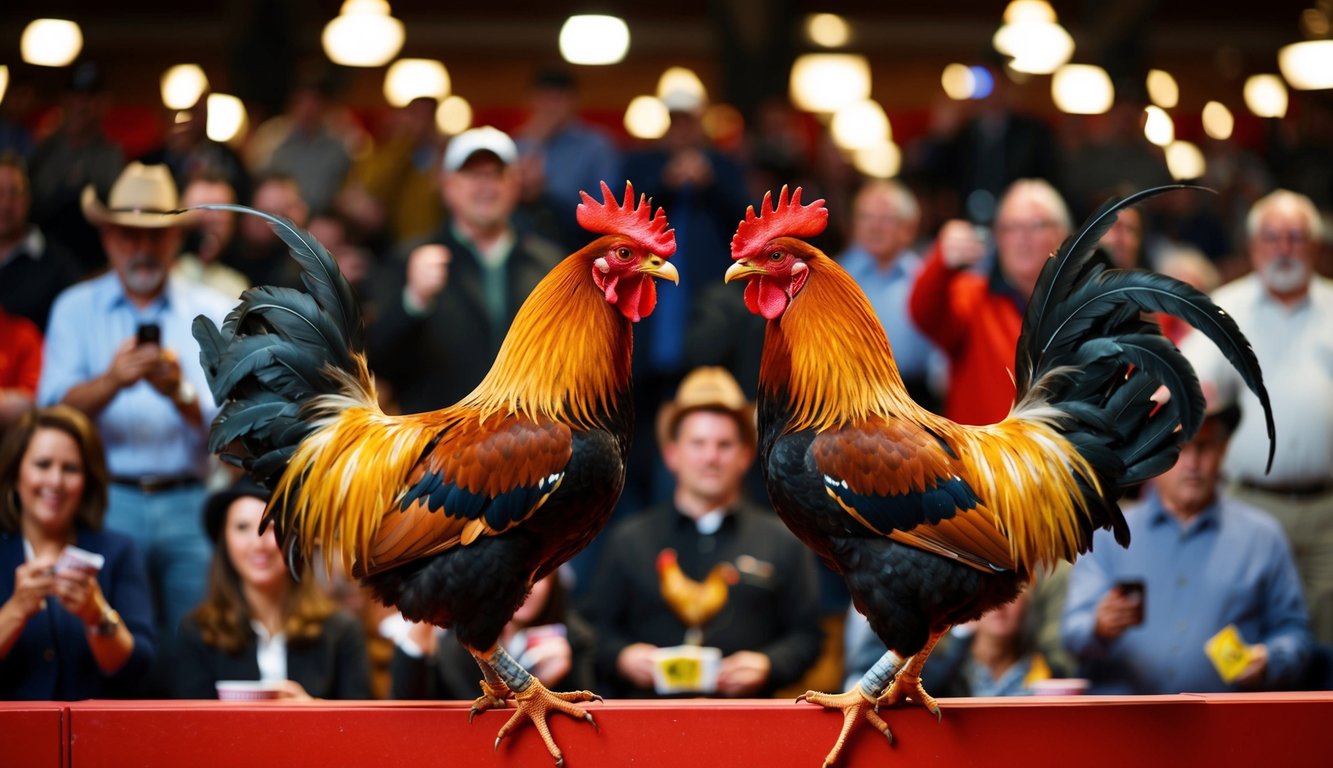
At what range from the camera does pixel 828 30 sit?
60.0 ft

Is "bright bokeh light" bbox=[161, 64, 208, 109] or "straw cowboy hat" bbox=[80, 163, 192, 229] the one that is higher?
"bright bokeh light" bbox=[161, 64, 208, 109]

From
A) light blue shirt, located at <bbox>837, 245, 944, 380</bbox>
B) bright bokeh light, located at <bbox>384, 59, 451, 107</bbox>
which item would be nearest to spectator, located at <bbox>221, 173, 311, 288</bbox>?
Answer: light blue shirt, located at <bbox>837, 245, 944, 380</bbox>

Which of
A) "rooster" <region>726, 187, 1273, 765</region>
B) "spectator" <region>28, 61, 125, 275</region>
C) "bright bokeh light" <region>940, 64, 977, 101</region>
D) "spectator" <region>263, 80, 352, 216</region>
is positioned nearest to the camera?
"rooster" <region>726, 187, 1273, 765</region>

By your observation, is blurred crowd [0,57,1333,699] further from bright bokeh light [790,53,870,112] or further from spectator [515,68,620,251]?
bright bokeh light [790,53,870,112]

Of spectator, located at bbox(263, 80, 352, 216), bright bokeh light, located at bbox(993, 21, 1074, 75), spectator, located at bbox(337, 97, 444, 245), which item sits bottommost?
spectator, located at bbox(337, 97, 444, 245)

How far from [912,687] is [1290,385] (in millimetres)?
3273

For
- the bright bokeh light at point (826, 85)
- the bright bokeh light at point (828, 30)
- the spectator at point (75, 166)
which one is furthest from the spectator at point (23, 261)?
the bright bokeh light at point (828, 30)

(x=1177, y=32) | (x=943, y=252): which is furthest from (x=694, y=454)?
(x=1177, y=32)

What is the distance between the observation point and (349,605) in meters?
5.53

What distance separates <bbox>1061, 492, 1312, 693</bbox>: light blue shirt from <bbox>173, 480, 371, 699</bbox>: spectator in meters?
2.35

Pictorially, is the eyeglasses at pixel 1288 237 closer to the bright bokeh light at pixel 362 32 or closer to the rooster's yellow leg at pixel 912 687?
the rooster's yellow leg at pixel 912 687

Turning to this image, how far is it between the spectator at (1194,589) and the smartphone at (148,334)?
3.25 m

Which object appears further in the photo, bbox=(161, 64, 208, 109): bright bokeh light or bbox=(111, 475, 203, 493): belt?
bbox=(161, 64, 208, 109): bright bokeh light

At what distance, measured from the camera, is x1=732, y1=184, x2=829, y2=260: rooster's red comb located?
3238mm
